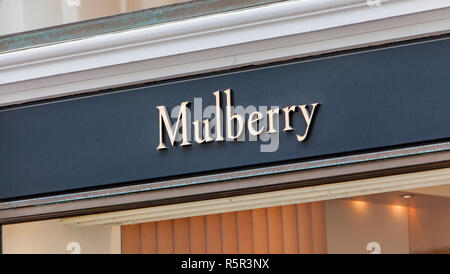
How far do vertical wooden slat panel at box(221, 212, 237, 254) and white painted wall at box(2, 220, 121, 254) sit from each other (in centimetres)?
56

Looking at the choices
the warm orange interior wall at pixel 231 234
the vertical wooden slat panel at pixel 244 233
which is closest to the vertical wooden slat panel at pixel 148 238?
the warm orange interior wall at pixel 231 234

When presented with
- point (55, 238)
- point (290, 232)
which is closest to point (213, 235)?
point (290, 232)

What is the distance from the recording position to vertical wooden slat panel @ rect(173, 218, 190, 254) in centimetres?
464

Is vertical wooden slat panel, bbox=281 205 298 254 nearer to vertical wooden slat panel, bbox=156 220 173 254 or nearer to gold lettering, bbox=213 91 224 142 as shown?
vertical wooden slat panel, bbox=156 220 173 254

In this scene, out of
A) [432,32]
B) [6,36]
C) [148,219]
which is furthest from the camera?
[148,219]

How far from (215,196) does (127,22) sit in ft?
2.80

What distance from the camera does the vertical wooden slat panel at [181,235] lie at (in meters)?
4.64

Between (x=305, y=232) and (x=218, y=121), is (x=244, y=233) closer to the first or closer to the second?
(x=305, y=232)

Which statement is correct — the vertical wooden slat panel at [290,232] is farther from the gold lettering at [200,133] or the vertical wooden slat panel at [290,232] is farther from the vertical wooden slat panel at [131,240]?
the gold lettering at [200,133]

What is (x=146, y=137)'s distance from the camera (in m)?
3.86

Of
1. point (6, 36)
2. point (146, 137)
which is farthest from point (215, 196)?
point (6, 36)

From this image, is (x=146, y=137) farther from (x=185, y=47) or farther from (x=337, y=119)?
(x=337, y=119)

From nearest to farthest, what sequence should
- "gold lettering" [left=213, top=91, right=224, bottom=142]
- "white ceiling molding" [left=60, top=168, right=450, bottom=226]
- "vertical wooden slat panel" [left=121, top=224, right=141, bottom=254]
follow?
"gold lettering" [left=213, top=91, right=224, bottom=142]
"white ceiling molding" [left=60, top=168, right=450, bottom=226]
"vertical wooden slat panel" [left=121, top=224, right=141, bottom=254]

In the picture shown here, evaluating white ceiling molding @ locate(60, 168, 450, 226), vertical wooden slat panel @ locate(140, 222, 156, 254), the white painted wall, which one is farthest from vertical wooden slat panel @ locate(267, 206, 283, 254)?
the white painted wall
